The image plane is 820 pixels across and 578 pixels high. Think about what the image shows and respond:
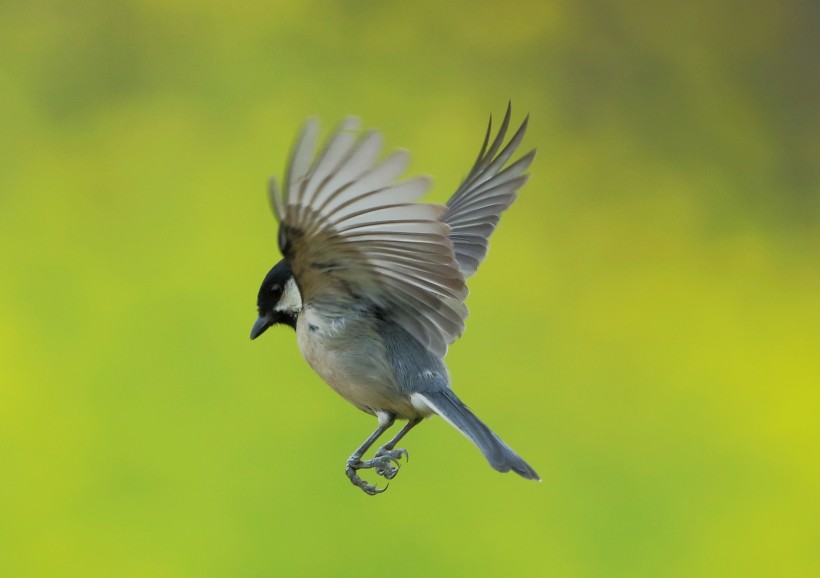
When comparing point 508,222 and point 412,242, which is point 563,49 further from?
point 412,242

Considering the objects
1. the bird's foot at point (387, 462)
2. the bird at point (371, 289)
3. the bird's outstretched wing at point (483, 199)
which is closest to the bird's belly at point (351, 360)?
the bird at point (371, 289)

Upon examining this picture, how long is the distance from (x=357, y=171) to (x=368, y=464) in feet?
1.51

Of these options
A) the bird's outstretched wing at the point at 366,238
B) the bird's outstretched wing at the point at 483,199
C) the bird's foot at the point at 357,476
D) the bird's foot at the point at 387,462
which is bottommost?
the bird's foot at the point at 357,476

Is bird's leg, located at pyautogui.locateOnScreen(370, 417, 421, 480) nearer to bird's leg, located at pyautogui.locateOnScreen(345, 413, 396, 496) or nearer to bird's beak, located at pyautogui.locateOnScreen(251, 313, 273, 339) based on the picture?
bird's leg, located at pyautogui.locateOnScreen(345, 413, 396, 496)

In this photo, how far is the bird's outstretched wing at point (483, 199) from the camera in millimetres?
1969

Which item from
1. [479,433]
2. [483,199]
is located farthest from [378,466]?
[483,199]

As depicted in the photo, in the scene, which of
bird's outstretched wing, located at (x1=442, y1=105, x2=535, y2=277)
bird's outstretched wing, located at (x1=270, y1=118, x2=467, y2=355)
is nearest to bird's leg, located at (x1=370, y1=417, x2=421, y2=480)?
bird's outstretched wing, located at (x1=270, y1=118, x2=467, y2=355)

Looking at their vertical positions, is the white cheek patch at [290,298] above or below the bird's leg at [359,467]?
above

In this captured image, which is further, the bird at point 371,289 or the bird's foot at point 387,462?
the bird's foot at point 387,462

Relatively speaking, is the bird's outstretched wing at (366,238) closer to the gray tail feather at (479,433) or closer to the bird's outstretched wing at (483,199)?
the gray tail feather at (479,433)

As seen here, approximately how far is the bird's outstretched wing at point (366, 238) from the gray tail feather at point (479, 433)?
9 centimetres

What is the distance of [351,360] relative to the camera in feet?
5.16

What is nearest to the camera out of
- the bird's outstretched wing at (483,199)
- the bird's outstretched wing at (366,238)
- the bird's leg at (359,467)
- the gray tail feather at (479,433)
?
the bird's outstretched wing at (366,238)

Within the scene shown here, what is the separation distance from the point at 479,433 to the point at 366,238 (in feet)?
1.02
